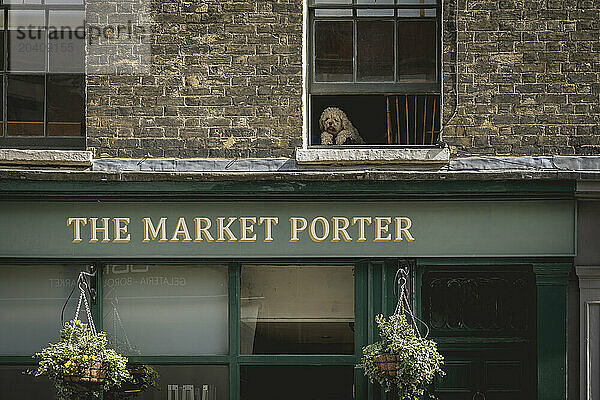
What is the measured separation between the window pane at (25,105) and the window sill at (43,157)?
46 centimetres

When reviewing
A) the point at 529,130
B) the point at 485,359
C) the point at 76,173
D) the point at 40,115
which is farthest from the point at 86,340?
the point at 529,130

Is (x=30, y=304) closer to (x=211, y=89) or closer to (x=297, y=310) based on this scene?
(x=297, y=310)

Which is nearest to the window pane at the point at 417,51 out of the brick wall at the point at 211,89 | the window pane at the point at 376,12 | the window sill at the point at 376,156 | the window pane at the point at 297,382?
the window pane at the point at 376,12

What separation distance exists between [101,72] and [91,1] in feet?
2.27

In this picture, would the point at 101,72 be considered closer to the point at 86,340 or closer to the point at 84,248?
the point at 84,248

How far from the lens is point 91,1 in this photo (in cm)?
817

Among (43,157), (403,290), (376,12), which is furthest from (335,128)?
(43,157)

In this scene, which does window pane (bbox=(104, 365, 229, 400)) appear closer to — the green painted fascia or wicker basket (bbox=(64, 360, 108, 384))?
wicker basket (bbox=(64, 360, 108, 384))

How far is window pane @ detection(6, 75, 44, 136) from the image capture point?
8.42m

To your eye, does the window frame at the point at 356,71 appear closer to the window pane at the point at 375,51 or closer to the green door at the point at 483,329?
the window pane at the point at 375,51

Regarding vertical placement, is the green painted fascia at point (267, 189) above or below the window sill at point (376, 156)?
below

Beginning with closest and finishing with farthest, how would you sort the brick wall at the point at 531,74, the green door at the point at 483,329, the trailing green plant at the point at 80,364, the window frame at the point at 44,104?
1. the trailing green plant at the point at 80,364
2. the brick wall at the point at 531,74
3. the green door at the point at 483,329
4. the window frame at the point at 44,104

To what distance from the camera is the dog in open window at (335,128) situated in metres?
8.26

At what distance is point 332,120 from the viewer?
8.25 m
